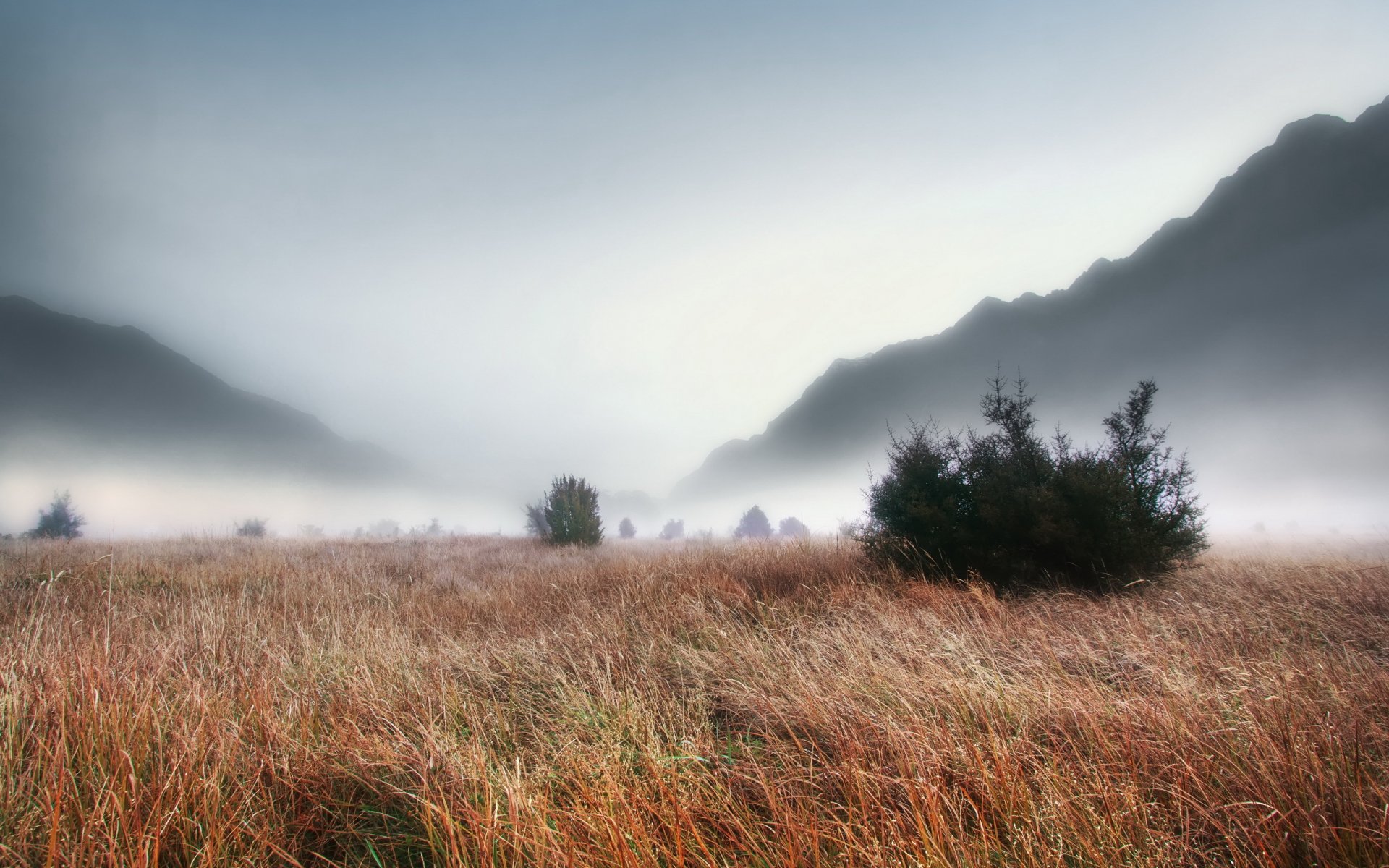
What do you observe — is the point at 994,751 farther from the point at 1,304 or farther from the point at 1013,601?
the point at 1,304

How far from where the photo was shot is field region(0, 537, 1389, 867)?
158 centimetres

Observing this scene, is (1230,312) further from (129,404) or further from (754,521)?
(129,404)

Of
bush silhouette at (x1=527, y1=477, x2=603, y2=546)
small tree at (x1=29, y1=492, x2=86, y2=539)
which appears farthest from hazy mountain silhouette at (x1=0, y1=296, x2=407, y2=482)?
bush silhouette at (x1=527, y1=477, x2=603, y2=546)

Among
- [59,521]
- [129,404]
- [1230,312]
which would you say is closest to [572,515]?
[59,521]

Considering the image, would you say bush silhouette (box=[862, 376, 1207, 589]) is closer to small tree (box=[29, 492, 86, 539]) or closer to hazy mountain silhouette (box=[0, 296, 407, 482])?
small tree (box=[29, 492, 86, 539])

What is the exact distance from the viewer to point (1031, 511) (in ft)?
21.1

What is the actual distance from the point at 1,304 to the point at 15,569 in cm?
16632

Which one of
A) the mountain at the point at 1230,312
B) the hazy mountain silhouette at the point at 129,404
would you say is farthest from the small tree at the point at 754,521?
the hazy mountain silhouette at the point at 129,404

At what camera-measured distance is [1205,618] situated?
4363 mm

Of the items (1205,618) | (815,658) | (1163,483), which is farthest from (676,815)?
(1163,483)

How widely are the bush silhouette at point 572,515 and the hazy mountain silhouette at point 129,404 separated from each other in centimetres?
12733

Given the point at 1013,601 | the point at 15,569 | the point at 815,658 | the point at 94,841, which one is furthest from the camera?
the point at 15,569

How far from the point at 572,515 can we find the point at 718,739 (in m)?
16.7

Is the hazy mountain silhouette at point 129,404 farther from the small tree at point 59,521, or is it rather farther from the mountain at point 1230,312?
the mountain at point 1230,312
